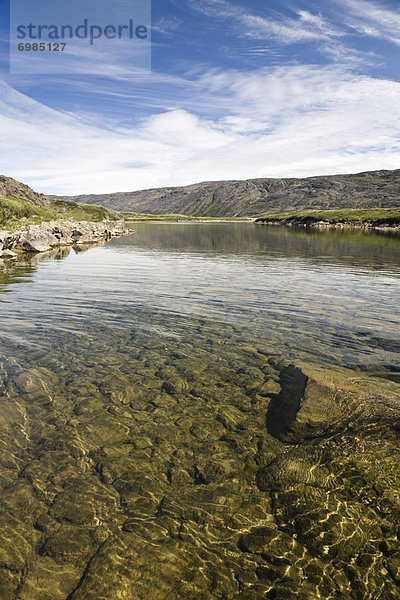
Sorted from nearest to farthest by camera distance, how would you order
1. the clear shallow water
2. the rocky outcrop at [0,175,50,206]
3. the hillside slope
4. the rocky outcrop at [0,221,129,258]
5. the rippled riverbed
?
the rippled riverbed, the clear shallow water, the rocky outcrop at [0,221,129,258], the hillside slope, the rocky outcrop at [0,175,50,206]

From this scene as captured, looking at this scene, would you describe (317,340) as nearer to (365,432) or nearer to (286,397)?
(286,397)

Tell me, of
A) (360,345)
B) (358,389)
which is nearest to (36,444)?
(358,389)

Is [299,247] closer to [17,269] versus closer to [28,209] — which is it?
[17,269]

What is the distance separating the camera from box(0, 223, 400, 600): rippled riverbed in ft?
19.9

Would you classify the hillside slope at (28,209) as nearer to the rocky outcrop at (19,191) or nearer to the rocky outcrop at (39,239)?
the rocky outcrop at (19,191)

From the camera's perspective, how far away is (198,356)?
14602 mm

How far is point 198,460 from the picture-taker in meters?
8.64

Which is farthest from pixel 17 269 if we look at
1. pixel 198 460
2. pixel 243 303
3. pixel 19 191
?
pixel 19 191

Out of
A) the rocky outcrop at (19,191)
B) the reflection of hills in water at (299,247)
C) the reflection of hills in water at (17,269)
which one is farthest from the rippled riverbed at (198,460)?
the rocky outcrop at (19,191)

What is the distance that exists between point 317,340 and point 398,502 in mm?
9403

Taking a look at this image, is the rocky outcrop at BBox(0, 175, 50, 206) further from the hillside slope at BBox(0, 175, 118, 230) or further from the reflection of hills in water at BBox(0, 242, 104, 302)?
the reflection of hills in water at BBox(0, 242, 104, 302)

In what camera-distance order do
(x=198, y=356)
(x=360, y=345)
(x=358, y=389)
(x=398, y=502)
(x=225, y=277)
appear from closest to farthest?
1. (x=398, y=502)
2. (x=358, y=389)
3. (x=198, y=356)
4. (x=360, y=345)
5. (x=225, y=277)

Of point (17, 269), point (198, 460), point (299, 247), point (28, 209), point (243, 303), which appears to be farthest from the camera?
point (28, 209)

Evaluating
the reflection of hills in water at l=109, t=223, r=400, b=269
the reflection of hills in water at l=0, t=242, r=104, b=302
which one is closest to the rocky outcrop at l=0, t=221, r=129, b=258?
the reflection of hills in water at l=0, t=242, r=104, b=302
